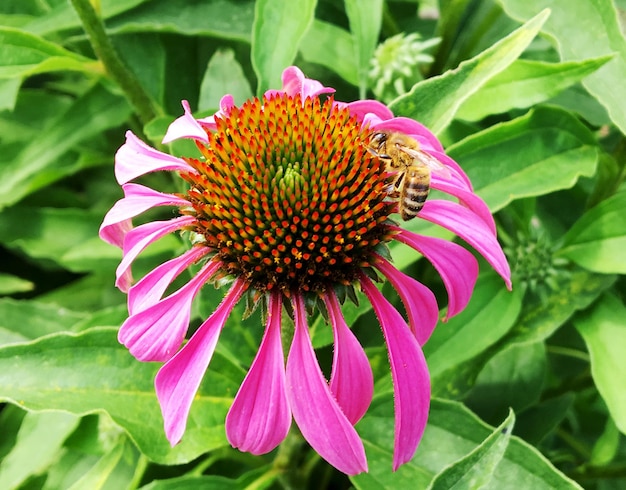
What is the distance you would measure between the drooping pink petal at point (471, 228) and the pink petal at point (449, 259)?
3 centimetres

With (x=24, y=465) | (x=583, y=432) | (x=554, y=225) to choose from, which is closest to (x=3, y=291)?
(x=24, y=465)

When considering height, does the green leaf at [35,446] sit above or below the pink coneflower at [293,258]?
below

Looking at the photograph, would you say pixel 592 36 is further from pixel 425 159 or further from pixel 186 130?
pixel 186 130

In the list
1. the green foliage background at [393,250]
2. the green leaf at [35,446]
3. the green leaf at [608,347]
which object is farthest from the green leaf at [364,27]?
the green leaf at [35,446]

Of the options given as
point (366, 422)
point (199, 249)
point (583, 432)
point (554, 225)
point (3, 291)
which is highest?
point (199, 249)

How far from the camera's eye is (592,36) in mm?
1063

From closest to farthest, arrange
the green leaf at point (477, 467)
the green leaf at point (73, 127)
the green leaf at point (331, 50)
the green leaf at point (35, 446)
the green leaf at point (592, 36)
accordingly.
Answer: the green leaf at point (477, 467) → the green leaf at point (592, 36) → the green leaf at point (35, 446) → the green leaf at point (331, 50) → the green leaf at point (73, 127)

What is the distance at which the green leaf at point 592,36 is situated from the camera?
3.34ft

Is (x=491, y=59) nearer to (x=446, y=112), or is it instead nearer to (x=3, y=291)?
(x=446, y=112)

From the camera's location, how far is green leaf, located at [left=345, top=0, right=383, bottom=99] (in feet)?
3.84

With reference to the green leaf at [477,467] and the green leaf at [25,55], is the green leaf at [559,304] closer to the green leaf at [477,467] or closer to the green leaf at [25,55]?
the green leaf at [477,467]

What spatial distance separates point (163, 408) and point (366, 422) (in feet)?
1.25

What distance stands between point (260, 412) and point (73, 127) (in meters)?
0.92

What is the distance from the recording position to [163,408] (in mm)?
754
